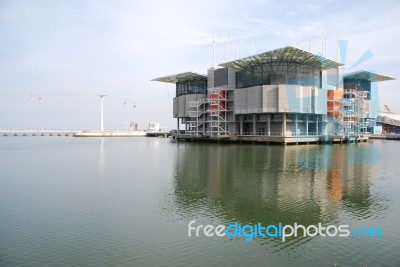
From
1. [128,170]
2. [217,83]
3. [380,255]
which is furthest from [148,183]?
[217,83]

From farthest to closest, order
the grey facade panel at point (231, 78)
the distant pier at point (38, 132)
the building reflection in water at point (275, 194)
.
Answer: the distant pier at point (38, 132)
the grey facade panel at point (231, 78)
the building reflection in water at point (275, 194)

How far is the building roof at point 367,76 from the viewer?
99.6 metres

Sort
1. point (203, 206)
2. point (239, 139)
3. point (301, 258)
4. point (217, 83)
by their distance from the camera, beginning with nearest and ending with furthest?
point (301, 258) → point (203, 206) → point (239, 139) → point (217, 83)

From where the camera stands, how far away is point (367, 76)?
343ft

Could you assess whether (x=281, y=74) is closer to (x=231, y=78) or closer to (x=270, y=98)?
(x=270, y=98)

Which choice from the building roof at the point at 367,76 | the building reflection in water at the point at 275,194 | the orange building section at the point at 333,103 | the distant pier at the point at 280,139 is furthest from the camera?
the building roof at the point at 367,76

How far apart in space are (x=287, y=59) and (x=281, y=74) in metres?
3.78

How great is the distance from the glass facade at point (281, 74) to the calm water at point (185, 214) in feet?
166

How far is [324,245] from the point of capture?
1282 centimetres

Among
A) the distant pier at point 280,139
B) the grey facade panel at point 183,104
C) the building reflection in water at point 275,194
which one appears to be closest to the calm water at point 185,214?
the building reflection in water at point 275,194

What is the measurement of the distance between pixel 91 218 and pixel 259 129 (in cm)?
7322

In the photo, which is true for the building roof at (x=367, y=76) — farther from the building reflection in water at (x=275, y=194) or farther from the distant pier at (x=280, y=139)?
the building reflection in water at (x=275, y=194)

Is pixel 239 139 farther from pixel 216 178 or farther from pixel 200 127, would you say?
pixel 216 178

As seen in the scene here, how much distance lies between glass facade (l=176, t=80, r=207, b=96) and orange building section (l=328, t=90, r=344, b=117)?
37.6 metres
